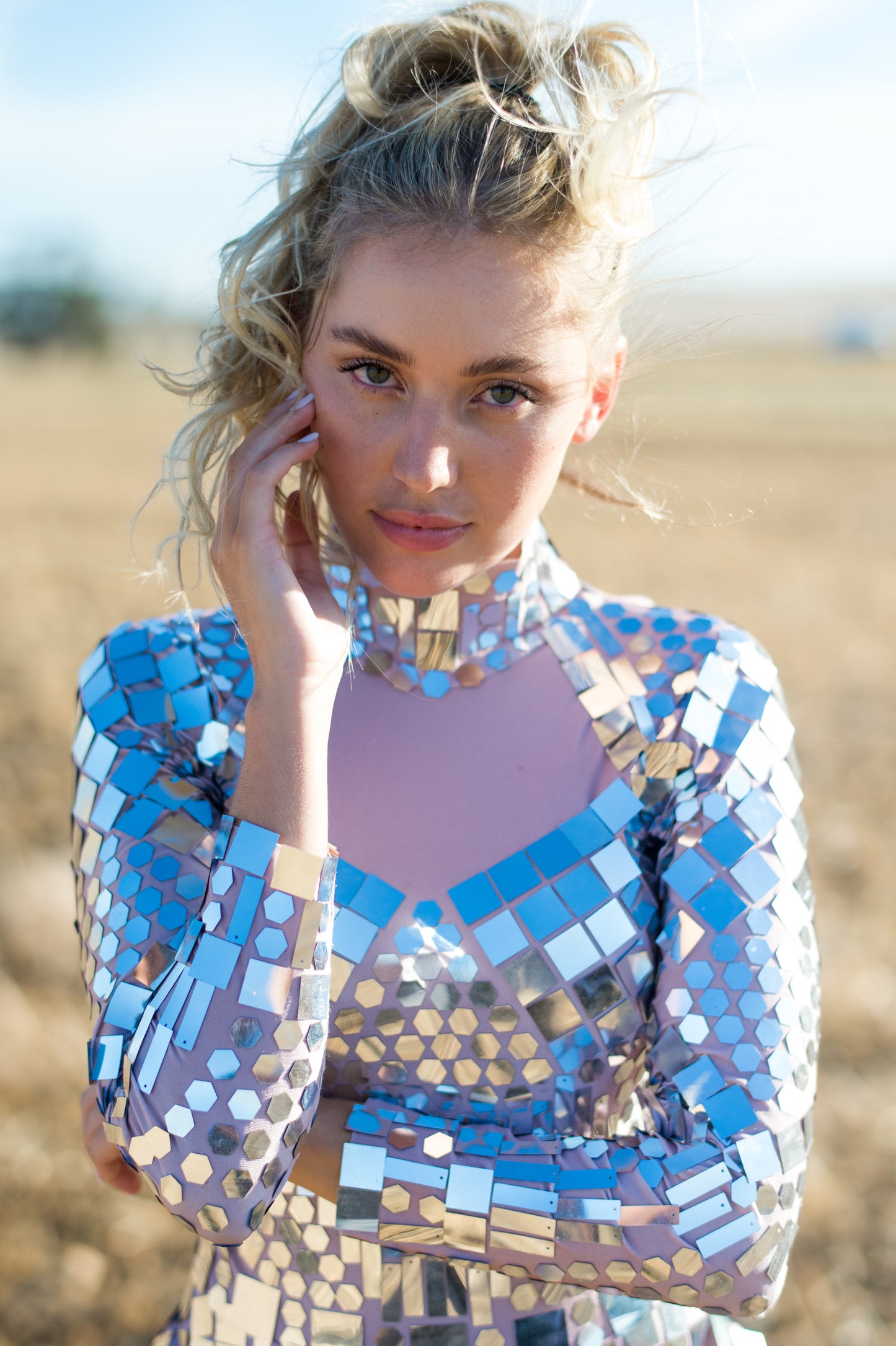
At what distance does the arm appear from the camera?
4.99 ft

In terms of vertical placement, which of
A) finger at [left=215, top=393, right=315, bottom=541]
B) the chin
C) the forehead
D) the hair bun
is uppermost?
the hair bun

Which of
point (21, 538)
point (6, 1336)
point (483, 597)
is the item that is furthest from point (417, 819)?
point (21, 538)

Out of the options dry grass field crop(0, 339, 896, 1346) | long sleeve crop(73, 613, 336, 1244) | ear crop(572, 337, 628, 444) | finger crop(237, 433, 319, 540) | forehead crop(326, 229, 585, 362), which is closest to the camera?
long sleeve crop(73, 613, 336, 1244)

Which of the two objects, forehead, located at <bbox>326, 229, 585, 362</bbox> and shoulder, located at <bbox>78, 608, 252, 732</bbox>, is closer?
forehead, located at <bbox>326, 229, 585, 362</bbox>

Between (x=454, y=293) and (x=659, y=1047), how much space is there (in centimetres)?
111

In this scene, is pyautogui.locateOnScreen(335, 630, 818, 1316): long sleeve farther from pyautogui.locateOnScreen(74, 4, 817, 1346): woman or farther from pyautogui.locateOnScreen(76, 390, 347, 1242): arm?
pyautogui.locateOnScreen(76, 390, 347, 1242): arm

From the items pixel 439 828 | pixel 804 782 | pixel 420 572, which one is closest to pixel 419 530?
pixel 420 572

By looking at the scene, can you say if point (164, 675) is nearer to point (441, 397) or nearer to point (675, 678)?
point (441, 397)

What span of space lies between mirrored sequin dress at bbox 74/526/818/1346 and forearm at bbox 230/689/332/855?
0.03m

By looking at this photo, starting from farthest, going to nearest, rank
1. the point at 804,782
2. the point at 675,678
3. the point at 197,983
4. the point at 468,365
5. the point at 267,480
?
the point at 804,782, the point at 675,678, the point at 267,480, the point at 468,365, the point at 197,983

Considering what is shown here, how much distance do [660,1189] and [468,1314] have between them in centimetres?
38

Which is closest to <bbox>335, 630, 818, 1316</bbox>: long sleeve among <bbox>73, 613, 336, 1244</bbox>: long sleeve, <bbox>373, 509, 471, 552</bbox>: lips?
<bbox>73, 613, 336, 1244</bbox>: long sleeve

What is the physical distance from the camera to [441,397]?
1.68 meters

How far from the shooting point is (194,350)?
2.06 m
